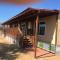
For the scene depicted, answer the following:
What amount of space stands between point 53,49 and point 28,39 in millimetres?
4784

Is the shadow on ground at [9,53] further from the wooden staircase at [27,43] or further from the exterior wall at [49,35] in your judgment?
the exterior wall at [49,35]

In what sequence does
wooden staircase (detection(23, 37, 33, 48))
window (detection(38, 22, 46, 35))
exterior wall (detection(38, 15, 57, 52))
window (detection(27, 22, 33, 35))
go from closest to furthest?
exterior wall (detection(38, 15, 57, 52)), window (detection(38, 22, 46, 35)), wooden staircase (detection(23, 37, 33, 48)), window (detection(27, 22, 33, 35))

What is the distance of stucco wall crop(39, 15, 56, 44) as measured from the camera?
13.7 meters

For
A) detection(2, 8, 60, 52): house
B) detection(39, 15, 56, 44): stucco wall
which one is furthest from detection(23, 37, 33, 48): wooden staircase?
detection(39, 15, 56, 44): stucco wall

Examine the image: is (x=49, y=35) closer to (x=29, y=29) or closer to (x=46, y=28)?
(x=46, y=28)

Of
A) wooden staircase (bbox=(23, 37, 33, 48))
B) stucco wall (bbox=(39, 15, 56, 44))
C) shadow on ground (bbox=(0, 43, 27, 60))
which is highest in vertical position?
stucco wall (bbox=(39, 15, 56, 44))

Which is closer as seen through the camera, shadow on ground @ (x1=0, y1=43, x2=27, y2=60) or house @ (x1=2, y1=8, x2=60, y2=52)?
shadow on ground @ (x1=0, y1=43, x2=27, y2=60)

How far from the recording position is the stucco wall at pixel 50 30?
1367 cm

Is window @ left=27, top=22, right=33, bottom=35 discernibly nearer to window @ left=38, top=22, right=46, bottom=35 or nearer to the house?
the house

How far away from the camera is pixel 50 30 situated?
1425 centimetres

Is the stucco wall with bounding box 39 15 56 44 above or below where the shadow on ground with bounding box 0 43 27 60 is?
above

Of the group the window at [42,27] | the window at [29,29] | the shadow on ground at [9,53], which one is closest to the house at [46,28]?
the window at [42,27]

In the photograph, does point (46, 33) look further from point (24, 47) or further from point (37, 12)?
point (37, 12)

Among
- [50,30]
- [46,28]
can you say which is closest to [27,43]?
[46,28]
